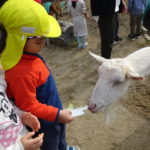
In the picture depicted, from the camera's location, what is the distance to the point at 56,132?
90.8 inches

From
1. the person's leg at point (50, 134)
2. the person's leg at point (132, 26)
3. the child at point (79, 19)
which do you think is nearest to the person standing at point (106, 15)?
the child at point (79, 19)

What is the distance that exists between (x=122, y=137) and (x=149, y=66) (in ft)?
3.25

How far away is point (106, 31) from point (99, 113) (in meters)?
1.71

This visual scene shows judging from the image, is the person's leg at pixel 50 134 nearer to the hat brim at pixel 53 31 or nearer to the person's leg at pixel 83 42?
the hat brim at pixel 53 31

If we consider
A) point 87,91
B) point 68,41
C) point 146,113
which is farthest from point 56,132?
point 68,41

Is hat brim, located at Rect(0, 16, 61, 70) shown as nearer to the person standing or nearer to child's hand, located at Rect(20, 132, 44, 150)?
child's hand, located at Rect(20, 132, 44, 150)

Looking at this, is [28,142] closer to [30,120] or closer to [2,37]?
[30,120]

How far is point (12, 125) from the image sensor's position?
1.65 metres

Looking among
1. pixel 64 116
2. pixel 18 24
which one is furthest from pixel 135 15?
pixel 18 24

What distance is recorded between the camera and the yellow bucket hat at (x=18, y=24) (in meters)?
1.77

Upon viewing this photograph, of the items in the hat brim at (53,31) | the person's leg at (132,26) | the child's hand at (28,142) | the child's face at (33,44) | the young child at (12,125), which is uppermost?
the hat brim at (53,31)

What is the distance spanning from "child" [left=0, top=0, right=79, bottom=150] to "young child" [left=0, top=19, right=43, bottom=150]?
56 mm

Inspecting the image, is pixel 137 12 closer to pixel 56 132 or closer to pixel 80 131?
pixel 80 131

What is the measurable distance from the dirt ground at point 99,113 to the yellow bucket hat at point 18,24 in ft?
6.38
